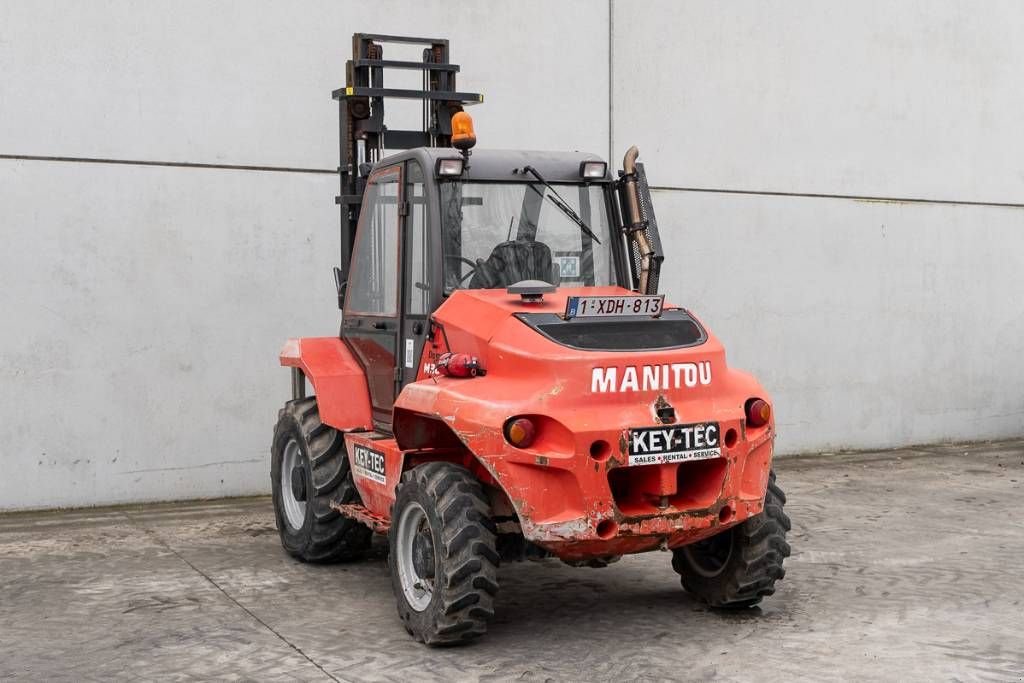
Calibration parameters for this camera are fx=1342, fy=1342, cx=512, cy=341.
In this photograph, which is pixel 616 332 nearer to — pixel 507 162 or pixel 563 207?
pixel 563 207

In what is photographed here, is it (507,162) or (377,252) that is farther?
(377,252)

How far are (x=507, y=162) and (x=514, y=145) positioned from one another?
4.17 metres

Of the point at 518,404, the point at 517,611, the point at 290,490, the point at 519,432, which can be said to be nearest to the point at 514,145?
the point at 290,490

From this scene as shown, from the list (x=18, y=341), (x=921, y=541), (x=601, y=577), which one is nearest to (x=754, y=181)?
(x=921, y=541)

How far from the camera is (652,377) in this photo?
613cm

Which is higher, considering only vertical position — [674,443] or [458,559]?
[674,443]

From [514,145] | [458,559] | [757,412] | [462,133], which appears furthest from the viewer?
[514,145]

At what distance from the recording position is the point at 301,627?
655 cm

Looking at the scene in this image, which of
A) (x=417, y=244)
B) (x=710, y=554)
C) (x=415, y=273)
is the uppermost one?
(x=417, y=244)

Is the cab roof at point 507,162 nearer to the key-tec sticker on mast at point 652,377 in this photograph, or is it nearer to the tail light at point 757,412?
the key-tec sticker on mast at point 652,377

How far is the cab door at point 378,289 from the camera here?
7234 millimetres

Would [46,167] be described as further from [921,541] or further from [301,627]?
[921,541]

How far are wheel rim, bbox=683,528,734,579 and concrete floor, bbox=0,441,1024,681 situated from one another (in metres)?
0.21

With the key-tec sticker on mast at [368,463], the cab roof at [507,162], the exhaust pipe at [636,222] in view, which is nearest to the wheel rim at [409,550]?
the key-tec sticker on mast at [368,463]
